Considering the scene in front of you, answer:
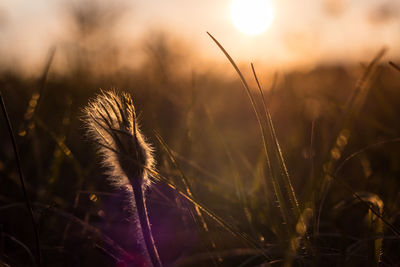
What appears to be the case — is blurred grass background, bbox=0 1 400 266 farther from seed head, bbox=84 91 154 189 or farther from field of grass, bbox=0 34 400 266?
seed head, bbox=84 91 154 189

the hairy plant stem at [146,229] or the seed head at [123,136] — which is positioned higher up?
the seed head at [123,136]

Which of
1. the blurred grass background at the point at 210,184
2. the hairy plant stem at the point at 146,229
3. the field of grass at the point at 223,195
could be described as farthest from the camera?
the blurred grass background at the point at 210,184

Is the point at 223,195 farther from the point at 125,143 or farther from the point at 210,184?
the point at 125,143

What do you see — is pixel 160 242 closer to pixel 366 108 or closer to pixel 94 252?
pixel 94 252

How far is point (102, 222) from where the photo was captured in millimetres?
2148

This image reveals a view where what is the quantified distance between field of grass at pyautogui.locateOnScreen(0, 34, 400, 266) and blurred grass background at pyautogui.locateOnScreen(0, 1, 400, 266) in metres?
0.01

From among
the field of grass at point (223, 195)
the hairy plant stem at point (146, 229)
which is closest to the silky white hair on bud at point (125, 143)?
the hairy plant stem at point (146, 229)

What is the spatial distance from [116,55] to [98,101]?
5.79m

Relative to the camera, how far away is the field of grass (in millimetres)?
1430

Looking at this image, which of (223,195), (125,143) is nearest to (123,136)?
(125,143)

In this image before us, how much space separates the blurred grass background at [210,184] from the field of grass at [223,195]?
0.4 inches

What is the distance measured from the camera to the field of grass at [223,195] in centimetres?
143

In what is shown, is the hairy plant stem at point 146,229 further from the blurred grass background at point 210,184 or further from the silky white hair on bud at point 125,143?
the blurred grass background at point 210,184

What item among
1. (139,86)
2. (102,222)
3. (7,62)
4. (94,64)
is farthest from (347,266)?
(7,62)
